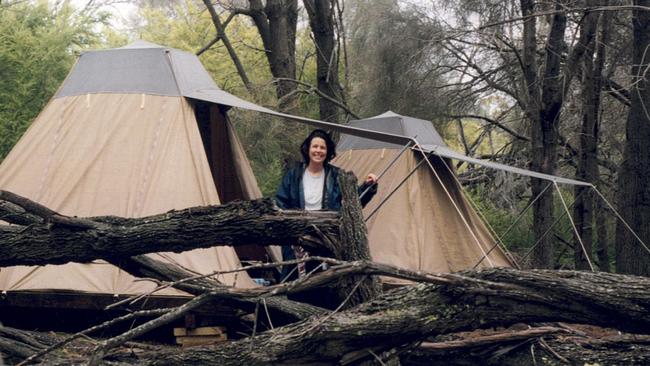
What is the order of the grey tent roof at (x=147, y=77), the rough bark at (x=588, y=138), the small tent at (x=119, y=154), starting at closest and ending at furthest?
the small tent at (x=119, y=154)
the grey tent roof at (x=147, y=77)
the rough bark at (x=588, y=138)

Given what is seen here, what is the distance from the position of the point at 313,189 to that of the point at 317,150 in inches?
9.8

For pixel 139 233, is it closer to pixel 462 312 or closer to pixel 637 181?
pixel 462 312

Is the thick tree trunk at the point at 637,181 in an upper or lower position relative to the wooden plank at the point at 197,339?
upper

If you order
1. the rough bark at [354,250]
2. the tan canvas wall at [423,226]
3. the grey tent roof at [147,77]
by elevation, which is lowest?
the tan canvas wall at [423,226]

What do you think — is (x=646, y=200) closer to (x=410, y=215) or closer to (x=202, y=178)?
(x=410, y=215)

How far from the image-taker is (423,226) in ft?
29.8

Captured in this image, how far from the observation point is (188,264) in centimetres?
671

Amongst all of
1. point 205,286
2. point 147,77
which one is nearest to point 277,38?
point 147,77

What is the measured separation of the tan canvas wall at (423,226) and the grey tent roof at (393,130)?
256 mm

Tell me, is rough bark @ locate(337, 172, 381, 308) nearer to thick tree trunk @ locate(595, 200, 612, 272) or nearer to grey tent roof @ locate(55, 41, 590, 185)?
grey tent roof @ locate(55, 41, 590, 185)

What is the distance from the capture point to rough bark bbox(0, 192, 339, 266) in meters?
4.48

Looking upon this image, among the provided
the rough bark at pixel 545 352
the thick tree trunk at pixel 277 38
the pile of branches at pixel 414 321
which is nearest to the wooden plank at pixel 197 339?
the pile of branches at pixel 414 321

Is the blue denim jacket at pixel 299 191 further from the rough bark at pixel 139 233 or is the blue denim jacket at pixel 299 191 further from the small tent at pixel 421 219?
the small tent at pixel 421 219

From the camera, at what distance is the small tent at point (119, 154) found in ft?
21.5
